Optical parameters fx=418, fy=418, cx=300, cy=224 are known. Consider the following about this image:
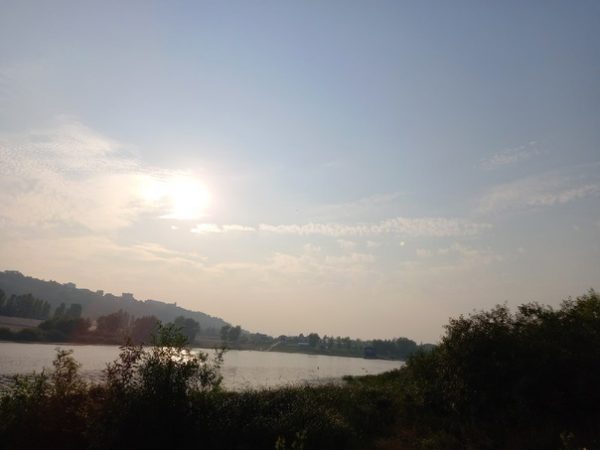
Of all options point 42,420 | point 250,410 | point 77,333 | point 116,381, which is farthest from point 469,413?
point 77,333

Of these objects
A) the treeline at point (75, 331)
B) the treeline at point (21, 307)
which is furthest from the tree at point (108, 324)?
the treeline at point (21, 307)

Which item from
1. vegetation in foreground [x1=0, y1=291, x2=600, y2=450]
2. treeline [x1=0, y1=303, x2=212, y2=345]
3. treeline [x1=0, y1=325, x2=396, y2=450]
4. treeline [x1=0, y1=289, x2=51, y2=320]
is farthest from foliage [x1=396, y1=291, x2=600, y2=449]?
treeline [x1=0, y1=289, x2=51, y2=320]

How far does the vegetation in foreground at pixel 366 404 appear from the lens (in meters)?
15.7

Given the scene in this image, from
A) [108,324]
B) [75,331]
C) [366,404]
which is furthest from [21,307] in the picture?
[366,404]

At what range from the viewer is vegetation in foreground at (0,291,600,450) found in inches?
618

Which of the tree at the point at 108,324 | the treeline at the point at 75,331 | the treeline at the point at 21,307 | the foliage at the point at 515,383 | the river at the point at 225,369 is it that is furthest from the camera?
the treeline at the point at 21,307

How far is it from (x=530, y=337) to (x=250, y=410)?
15.9 metres

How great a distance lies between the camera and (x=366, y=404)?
28984 millimetres

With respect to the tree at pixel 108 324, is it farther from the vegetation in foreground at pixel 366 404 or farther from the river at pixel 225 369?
the vegetation in foreground at pixel 366 404

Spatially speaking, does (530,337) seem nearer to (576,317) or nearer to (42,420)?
(576,317)

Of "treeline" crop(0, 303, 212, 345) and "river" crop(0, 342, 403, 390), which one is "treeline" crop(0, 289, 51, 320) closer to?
"treeline" crop(0, 303, 212, 345)

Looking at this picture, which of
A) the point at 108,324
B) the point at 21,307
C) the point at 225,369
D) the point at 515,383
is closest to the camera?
the point at 515,383

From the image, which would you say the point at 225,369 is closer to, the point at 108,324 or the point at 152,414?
the point at 152,414

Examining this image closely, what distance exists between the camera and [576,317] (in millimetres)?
25828
